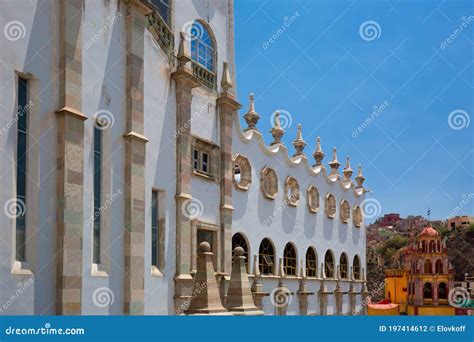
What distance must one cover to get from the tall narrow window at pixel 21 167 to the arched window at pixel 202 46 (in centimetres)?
842

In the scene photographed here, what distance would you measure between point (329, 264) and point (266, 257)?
296 inches

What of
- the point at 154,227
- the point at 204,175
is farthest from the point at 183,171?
the point at 154,227

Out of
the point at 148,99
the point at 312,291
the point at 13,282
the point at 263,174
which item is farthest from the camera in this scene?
the point at 312,291

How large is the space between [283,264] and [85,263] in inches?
536

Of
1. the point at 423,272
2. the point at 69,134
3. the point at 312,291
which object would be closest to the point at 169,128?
the point at 69,134

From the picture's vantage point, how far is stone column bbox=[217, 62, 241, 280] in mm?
20578

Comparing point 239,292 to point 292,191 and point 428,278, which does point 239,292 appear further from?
point 428,278

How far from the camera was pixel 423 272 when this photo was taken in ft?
165

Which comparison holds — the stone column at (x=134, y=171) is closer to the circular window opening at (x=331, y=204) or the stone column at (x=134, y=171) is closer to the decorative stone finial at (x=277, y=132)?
the decorative stone finial at (x=277, y=132)

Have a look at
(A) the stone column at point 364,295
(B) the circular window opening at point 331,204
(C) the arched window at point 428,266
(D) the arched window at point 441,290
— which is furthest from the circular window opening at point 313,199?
(D) the arched window at point 441,290

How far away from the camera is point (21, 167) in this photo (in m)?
12.2

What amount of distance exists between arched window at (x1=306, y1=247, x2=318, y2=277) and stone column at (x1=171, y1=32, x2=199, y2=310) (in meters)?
11.4

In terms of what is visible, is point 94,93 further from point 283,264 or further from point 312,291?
point 312,291

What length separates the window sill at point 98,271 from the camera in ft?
45.6
